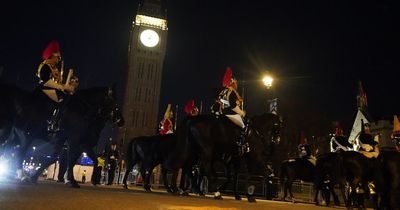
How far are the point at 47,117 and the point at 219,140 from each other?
16.1ft

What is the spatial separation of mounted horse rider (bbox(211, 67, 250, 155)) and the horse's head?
1.30 ft

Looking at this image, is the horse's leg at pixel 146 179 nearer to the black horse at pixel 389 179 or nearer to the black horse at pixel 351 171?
the black horse at pixel 351 171

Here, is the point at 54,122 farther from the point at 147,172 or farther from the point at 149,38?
the point at 149,38

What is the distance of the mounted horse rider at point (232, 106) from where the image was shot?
10.9m

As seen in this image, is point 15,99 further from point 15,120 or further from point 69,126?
point 69,126

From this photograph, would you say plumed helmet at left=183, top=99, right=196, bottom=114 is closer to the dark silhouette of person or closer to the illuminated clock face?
the dark silhouette of person

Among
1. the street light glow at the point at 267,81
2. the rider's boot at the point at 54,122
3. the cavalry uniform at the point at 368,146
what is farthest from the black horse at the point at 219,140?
the street light glow at the point at 267,81

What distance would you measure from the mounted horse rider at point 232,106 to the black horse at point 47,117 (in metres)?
4.08

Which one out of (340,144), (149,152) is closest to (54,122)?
(149,152)

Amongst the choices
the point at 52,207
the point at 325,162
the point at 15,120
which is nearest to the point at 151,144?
the point at 15,120

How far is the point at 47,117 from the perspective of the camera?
32.7 feet

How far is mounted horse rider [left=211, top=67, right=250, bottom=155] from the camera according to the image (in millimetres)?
10938

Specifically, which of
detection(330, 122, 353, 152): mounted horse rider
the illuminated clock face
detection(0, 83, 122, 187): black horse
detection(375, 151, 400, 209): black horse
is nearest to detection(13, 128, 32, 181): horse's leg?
detection(0, 83, 122, 187): black horse

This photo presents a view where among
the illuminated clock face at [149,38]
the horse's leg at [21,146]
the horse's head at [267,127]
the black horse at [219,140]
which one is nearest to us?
the horse's leg at [21,146]
